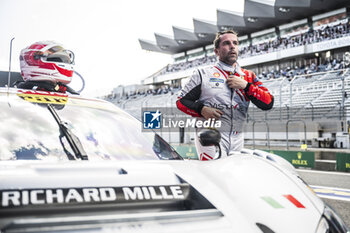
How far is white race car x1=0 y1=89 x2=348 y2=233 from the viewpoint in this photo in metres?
1.05

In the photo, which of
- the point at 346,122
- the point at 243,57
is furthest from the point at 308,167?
the point at 243,57

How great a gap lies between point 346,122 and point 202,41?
131 feet

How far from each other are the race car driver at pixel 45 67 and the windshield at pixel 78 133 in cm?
55

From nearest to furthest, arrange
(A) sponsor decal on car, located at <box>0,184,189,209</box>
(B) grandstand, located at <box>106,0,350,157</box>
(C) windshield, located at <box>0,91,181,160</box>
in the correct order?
1. (A) sponsor decal on car, located at <box>0,184,189,209</box>
2. (C) windshield, located at <box>0,91,181,160</box>
3. (B) grandstand, located at <box>106,0,350,157</box>

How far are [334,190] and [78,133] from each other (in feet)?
18.0

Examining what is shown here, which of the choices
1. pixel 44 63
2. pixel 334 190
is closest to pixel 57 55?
pixel 44 63

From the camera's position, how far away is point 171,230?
41.4 inches

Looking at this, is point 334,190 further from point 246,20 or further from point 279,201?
point 246,20

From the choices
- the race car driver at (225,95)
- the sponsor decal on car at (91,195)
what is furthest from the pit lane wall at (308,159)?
the sponsor decal on car at (91,195)

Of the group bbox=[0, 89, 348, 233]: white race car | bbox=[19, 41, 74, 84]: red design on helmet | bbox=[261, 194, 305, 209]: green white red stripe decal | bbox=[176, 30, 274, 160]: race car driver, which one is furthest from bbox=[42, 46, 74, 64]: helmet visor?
bbox=[261, 194, 305, 209]: green white red stripe decal

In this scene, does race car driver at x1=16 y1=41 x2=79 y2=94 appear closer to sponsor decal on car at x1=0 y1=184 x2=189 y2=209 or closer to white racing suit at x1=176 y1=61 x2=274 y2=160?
white racing suit at x1=176 y1=61 x2=274 y2=160

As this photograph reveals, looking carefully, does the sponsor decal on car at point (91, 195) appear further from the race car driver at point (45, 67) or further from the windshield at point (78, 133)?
the race car driver at point (45, 67)

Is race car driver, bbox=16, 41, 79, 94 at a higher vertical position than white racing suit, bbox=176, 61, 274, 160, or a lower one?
higher

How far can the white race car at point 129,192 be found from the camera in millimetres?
1055
